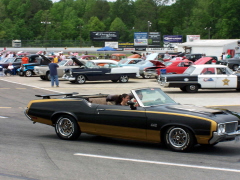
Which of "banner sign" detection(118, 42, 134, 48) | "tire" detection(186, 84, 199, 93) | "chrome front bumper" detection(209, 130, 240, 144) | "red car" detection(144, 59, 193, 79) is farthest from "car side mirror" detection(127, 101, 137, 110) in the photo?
"banner sign" detection(118, 42, 134, 48)

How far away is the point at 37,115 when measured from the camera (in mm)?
9914

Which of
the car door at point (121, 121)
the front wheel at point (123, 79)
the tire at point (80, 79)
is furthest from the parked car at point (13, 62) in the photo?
the car door at point (121, 121)

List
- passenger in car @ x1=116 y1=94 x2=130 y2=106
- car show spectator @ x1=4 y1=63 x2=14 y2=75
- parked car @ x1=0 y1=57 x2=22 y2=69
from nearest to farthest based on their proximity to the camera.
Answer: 1. passenger in car @ x1=116 y1=94 x2=130 y2=106
2. car show spectator @ x1=4 y1=63 x2=14 y2=75
3. parked car @ x1=0 y1=57 x2=22 y2=69

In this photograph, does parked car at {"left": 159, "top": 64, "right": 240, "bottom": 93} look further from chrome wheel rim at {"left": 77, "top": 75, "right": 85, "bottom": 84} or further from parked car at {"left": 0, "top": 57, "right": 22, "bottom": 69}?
parked car at {"left": 0, "top": 57, "right": 22, "bottom": 69}

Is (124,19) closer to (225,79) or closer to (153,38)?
(153,38)

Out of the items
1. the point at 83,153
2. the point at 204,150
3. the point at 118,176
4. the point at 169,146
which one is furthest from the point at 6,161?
the point at 204,150

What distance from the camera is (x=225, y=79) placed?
2125cm

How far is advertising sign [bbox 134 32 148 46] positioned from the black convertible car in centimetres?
7338

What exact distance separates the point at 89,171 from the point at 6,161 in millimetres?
1676

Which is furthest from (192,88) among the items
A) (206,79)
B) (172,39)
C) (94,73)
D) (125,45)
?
(172,39)

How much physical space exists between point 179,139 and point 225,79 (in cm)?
1370

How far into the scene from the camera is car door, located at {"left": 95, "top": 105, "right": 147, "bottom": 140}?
8.63m

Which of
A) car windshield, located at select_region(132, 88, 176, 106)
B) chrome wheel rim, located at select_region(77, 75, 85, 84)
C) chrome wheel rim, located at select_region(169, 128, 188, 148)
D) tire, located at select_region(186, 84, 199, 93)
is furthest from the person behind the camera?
chrome wheel rim, located at select_region(77, 75, 85, 84)

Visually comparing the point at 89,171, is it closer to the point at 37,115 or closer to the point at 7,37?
the point at 37,115
